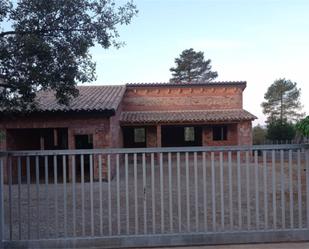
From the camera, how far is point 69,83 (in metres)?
9.16

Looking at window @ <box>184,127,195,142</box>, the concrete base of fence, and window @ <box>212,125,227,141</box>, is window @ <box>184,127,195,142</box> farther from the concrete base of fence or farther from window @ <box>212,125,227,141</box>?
the concrete base of fence

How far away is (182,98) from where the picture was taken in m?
31.0

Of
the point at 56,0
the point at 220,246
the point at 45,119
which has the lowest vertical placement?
the point at 220,246

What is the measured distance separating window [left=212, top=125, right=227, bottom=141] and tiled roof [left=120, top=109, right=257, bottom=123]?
1244mm

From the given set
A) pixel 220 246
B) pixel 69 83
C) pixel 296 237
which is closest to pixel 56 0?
pixel 69 83

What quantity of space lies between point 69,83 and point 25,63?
1044mm

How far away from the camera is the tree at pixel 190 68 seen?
60125 millimetres

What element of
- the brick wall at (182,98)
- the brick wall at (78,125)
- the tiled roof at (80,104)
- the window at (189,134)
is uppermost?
the brick wall at (182,98)

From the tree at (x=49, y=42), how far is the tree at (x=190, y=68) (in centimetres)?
5092

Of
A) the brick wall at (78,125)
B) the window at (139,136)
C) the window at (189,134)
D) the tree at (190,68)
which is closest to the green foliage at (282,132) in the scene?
the window at (189,134)

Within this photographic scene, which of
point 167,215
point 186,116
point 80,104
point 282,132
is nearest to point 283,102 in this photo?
point 282,132

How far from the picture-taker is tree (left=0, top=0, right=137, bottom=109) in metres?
8.26

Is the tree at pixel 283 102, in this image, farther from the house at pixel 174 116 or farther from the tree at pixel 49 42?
the tree at pixel 49 42

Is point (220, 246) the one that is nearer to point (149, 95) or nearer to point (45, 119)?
point (45, 119)
